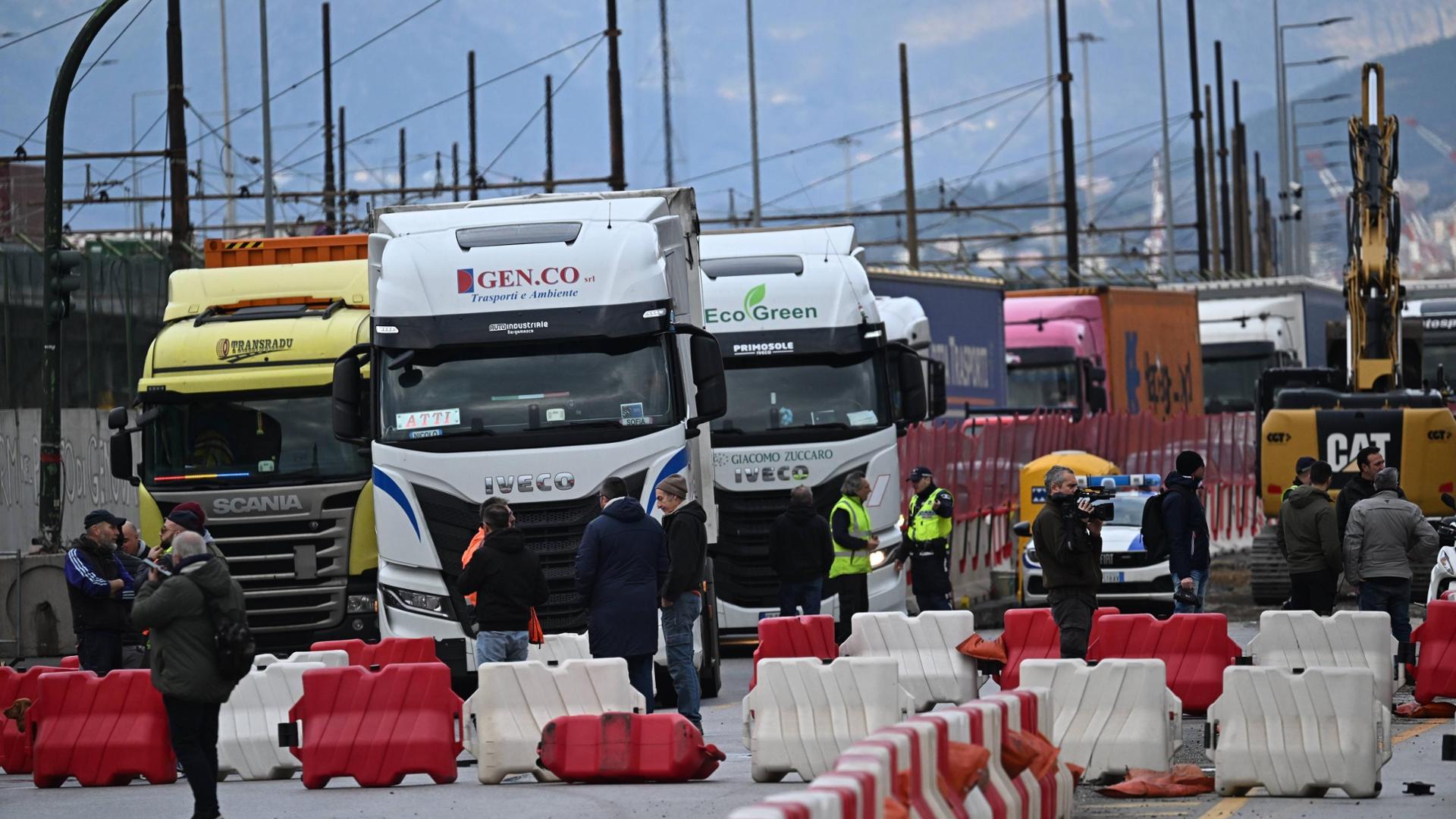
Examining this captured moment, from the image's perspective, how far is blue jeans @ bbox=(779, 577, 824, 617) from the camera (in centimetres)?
1900

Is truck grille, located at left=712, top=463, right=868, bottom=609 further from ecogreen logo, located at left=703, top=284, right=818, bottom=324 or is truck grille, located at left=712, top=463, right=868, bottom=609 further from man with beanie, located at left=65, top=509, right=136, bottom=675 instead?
man with beanie, located at left=65, top=509, right=136, bottom=675

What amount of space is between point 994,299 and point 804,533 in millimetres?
16242

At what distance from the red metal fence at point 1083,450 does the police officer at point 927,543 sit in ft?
16.7

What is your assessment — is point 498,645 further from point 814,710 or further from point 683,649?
point 814,710

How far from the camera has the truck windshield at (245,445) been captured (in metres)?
18.7

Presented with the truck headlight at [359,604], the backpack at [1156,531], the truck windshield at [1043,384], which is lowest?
the truck headlight at [359,604]

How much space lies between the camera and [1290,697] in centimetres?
1164

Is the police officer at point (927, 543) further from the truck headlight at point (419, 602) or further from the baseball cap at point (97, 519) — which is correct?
the baseball cap at point (97, 519)

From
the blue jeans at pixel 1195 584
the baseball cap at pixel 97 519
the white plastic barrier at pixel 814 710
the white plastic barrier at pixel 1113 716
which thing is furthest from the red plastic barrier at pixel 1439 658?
the baseball cap at pixel 97 519

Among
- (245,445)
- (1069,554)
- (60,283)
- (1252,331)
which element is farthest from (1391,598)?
(1252,331)

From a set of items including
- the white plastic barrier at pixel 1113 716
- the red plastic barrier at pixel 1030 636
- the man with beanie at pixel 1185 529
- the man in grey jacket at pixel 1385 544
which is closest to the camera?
the white plastic barrier at pixel 1113 716

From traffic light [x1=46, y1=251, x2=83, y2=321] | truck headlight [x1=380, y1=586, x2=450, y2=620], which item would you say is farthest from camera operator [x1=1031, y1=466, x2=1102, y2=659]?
traffic light [x1=46, y1=251, x2=83, y2=321]

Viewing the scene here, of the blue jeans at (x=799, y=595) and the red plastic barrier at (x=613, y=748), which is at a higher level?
the blue jeans at (x=799, y=595)

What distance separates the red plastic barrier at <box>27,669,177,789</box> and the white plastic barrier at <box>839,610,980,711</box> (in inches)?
197
